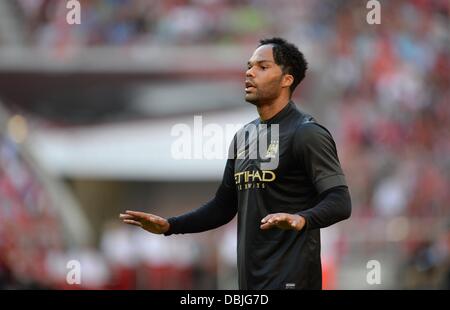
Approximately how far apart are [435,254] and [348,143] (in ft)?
13.8

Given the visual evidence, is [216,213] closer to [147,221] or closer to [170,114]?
[147,221]

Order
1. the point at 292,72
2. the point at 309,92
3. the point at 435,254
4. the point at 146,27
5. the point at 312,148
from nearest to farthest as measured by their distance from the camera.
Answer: the point at 312,148
the point at 292,72
the point at 435,254
the point at 309,92
the point at 146,27

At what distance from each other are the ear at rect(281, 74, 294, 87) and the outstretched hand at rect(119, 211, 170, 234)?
97 cm

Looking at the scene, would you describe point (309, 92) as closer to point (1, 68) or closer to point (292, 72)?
point (1, 68)

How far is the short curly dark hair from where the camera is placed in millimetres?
5727

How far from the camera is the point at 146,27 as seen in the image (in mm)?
20906

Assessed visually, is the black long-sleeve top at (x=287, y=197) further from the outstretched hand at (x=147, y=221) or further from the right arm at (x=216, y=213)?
the outstretched hand at (x=147, y=221)

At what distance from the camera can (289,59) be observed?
5.74 metres

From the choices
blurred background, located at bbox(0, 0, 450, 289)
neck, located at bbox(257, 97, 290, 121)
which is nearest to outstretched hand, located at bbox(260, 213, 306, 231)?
neck, located at bbox(257, 97, 290, 121)

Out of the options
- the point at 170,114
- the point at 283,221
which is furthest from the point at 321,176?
the point at 170,114

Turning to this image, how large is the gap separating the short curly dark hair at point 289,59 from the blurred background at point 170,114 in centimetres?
994

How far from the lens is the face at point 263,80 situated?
5.66m

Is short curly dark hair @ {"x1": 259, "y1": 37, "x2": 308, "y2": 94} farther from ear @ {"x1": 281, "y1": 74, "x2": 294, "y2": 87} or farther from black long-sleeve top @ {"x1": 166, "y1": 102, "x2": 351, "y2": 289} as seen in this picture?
black long-sleeve top @ {"x1": 166, "y1": 102, "x2": 351, "y2": 289}

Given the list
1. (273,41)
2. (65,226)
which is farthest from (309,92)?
(273,41)
